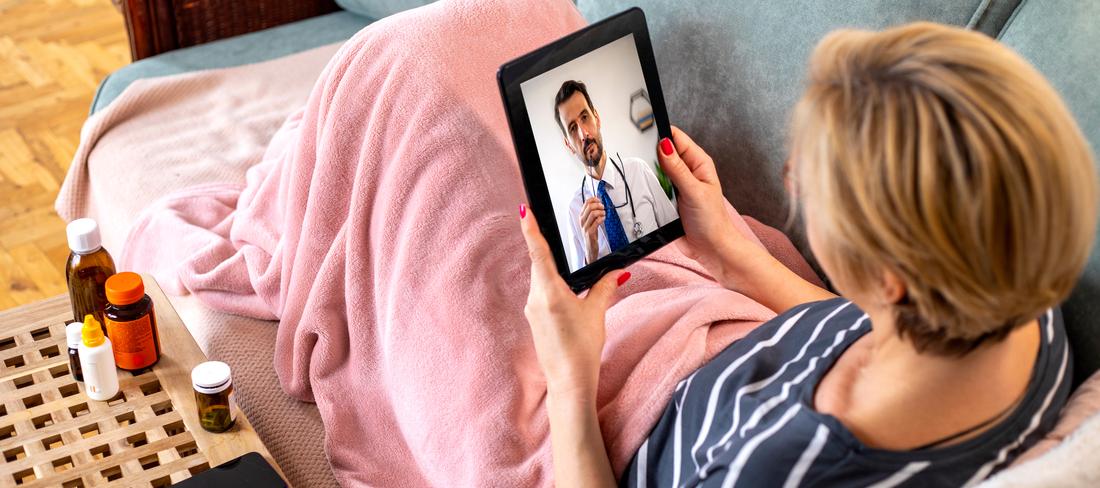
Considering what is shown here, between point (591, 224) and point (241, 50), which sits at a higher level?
point (591, 224)

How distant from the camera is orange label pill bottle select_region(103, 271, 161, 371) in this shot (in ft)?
3.73

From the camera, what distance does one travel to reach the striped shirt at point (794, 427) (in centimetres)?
77

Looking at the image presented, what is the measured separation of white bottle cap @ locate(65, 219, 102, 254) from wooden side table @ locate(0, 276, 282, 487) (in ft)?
0.41

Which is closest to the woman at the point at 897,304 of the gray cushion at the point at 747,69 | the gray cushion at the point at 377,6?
the gray cushion at the point at 747,69

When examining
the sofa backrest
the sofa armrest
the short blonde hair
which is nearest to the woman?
the short blonde hair

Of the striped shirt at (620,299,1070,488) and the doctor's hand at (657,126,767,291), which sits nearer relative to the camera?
the striped shirt at (620,299,1070,488)

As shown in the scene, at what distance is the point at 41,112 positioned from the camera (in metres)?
2.69

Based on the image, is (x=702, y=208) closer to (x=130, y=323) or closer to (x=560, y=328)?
(x=560, y=328)

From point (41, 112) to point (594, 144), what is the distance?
2.14 meters

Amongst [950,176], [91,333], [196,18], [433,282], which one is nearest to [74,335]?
[91,333]

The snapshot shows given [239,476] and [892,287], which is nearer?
[892,287]

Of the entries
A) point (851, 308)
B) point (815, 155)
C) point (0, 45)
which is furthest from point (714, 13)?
point (0, 45)

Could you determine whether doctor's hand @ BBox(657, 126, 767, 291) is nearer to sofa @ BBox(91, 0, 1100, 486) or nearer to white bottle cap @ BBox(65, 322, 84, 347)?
sofa @ BBox(91, 0, 1100, 486)

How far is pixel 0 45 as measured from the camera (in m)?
2.99
